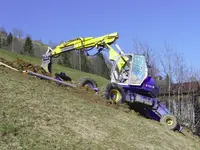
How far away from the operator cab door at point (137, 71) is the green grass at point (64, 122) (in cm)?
154

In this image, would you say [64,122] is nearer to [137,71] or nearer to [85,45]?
[137,71]

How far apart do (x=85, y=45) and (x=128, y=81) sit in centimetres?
277

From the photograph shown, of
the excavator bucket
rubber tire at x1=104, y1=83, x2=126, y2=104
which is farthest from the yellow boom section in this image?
rubber tire at x1=104, y1=83, x2=126, y2=104

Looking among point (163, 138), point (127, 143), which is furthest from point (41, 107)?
point (163, 138)

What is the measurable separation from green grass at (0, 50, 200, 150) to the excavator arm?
2656mm

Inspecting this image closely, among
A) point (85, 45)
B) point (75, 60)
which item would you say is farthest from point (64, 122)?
point (75, 60)

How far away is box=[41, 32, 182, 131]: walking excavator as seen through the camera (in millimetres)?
14531

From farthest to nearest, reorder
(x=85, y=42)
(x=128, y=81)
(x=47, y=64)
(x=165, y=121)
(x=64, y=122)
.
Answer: (x=47, y=64), (x=85, y=42), (x=165, y=121), (x=128, y=81), (x=64, y=122)

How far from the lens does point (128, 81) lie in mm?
14812

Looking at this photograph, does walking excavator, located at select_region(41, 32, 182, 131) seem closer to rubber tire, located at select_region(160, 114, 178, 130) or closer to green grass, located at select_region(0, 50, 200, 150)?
rubber tire, located at select_region(160, 114, 178, 130)

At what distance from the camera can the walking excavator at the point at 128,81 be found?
47.7ft

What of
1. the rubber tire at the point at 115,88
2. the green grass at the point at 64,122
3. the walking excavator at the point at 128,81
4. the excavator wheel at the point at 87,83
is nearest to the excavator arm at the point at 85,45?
the walking excavator at the point at 128,81

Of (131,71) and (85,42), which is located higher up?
(85,42)

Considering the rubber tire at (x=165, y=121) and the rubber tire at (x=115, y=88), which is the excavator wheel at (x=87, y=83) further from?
the rubber tire at (x=165, y=121)
